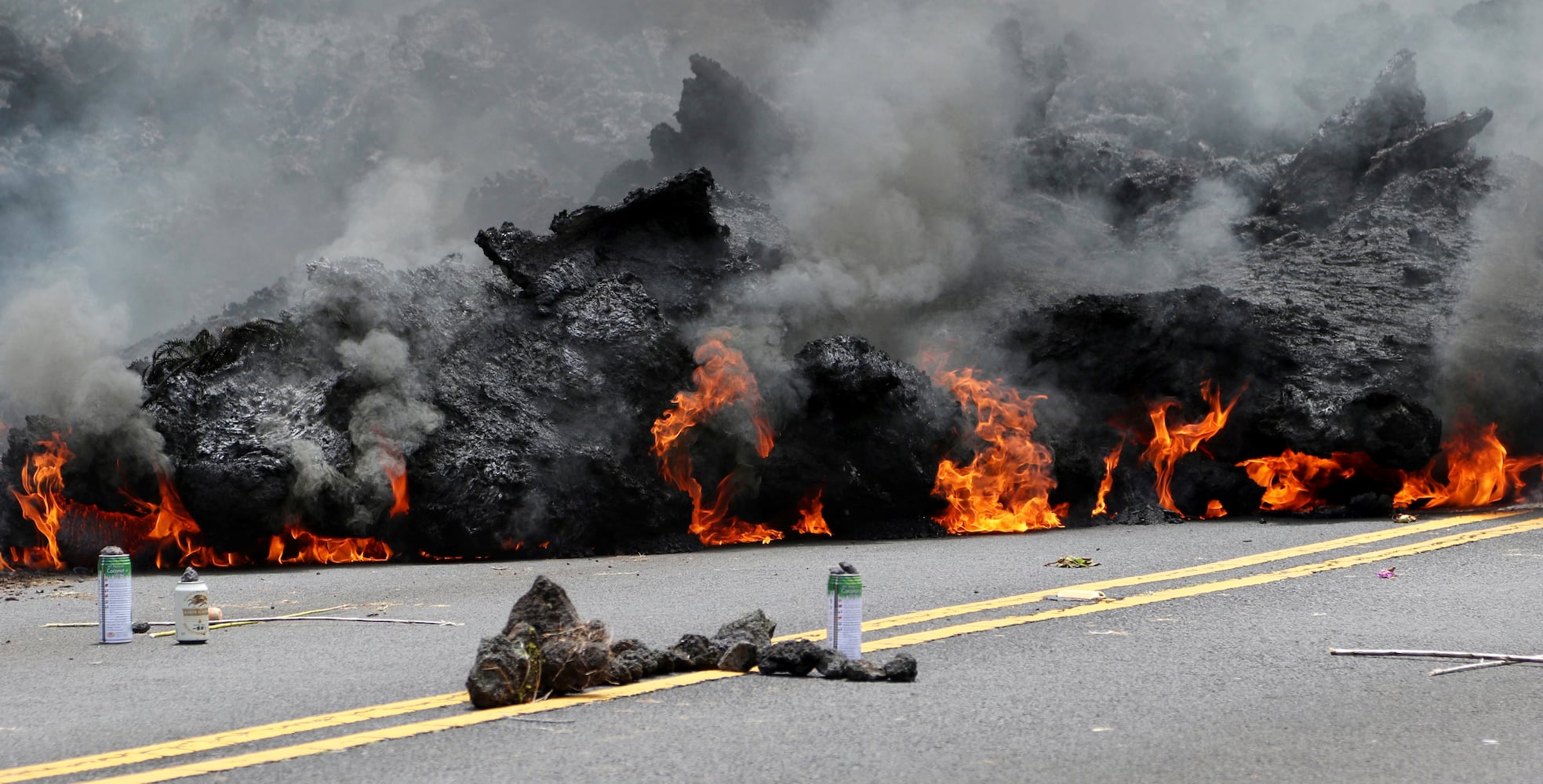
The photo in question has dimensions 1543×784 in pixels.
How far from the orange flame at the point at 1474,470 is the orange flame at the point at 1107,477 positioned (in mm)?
3581

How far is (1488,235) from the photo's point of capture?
771 inches

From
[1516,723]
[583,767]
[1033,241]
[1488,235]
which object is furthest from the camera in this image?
[1033,241]

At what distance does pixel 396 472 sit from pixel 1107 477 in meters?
9.07

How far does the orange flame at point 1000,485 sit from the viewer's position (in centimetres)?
1633

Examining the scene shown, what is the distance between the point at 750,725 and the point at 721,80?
31916mm

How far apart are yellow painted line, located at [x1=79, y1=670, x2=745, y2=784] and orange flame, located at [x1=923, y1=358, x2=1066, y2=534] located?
10.3 metres

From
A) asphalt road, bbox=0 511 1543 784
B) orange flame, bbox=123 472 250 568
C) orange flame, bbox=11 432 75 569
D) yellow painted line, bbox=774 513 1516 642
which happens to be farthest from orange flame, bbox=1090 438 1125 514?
orange flame, bbox=11 432 75 569

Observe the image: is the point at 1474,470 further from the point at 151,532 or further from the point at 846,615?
the point at 151,532

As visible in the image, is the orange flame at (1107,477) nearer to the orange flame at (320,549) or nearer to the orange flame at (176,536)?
the orange flame at (320,549)

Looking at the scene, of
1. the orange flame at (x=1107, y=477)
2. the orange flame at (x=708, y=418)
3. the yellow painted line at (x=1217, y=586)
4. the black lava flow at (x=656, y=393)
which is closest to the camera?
the yellow painted line at (x=1217, y=586)

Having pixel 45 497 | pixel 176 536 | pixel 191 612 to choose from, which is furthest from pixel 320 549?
pixel 191 612

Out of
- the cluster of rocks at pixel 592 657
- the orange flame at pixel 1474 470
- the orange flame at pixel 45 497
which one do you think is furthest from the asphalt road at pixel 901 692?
the orange flame at pixel 1474 470

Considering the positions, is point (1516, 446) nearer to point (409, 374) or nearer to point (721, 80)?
point (409, 374)

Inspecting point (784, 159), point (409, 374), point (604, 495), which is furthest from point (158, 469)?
point (784, 159)
